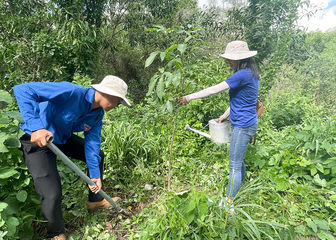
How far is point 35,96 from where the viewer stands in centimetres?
150

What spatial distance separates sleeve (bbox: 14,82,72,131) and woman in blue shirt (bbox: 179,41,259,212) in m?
0.93

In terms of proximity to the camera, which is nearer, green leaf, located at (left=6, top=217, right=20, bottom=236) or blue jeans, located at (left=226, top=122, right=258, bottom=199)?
green leaf, located at (left=6, top=217, right=20, bottom=236)

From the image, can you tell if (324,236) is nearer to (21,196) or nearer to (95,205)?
(95,205)

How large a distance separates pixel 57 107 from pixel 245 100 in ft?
5.28

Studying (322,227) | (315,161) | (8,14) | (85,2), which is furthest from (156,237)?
(8,14)

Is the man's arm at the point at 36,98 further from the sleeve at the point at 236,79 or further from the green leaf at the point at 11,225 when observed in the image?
the sleeve at the point at 236,79

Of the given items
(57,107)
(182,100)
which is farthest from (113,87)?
(182,100)

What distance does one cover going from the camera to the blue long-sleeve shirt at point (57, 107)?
4.79ft

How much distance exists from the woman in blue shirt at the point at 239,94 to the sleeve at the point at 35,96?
3.06 ft

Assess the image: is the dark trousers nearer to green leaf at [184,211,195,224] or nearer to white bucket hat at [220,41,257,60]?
green leaf at [184,211,195,224]

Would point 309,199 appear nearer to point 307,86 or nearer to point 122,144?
point 122,144

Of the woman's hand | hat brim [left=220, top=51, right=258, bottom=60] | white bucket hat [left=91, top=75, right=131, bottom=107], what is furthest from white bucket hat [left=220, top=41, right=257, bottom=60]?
white bucket hat [left=91, top=75, right=131, bottom=107]

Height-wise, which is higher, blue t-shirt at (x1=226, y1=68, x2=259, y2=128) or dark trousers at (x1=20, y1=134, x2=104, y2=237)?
blue t-shirt at (x1=226, y1=68, x2=259, y2=128)

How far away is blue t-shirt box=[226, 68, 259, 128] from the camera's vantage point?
190 cm
